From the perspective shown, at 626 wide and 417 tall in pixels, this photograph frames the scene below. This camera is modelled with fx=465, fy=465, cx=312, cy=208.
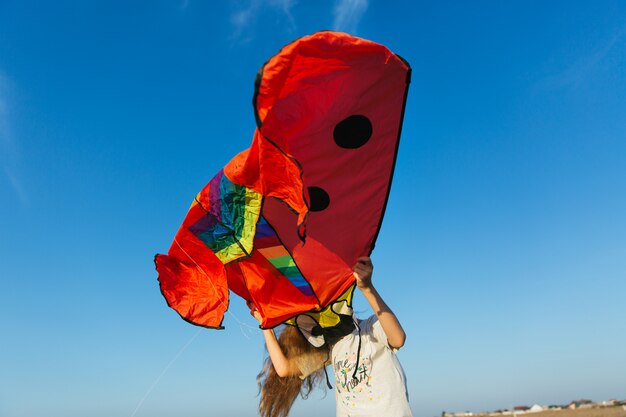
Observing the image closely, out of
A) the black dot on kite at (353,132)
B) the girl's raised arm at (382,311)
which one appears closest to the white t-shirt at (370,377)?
the girl's raised arm at (382,311)

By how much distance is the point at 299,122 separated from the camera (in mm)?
3002

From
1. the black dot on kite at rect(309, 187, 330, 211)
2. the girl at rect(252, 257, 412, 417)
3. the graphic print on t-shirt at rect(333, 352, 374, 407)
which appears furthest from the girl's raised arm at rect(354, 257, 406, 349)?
the black dot on kite at rect(309, 187, 330, 211)

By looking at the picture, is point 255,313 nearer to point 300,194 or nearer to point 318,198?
point 318,198

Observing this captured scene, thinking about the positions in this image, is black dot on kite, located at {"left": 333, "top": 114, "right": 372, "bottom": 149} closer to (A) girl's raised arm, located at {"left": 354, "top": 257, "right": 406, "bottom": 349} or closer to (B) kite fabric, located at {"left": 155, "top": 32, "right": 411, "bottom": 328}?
(B) kite fabric, located at {"left": 155, "top": 32, "right": 411, "bottom": 328}

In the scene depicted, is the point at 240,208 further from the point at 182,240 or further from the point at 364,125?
the point at 364,125

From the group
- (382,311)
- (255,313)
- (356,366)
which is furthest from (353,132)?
(255,313)

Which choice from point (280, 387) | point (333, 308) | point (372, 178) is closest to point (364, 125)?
point (372, 178)

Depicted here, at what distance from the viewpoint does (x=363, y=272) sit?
3.35m

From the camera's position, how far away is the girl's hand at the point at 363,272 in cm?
330

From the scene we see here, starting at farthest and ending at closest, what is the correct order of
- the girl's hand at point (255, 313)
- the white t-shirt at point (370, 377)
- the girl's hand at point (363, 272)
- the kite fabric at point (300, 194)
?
the girl's hand at point (255, 313) → the girl's hand at point (363, 272) → the white t-shirt at point (370, 377) → the kite fabric at point (300, 194)

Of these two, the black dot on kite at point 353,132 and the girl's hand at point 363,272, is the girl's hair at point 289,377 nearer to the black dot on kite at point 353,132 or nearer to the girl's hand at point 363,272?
the girl's hand at point 363,272

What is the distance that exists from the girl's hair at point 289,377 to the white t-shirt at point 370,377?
0.36 metres

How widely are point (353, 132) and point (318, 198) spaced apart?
552 mm

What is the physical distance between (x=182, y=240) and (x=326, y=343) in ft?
4.94
